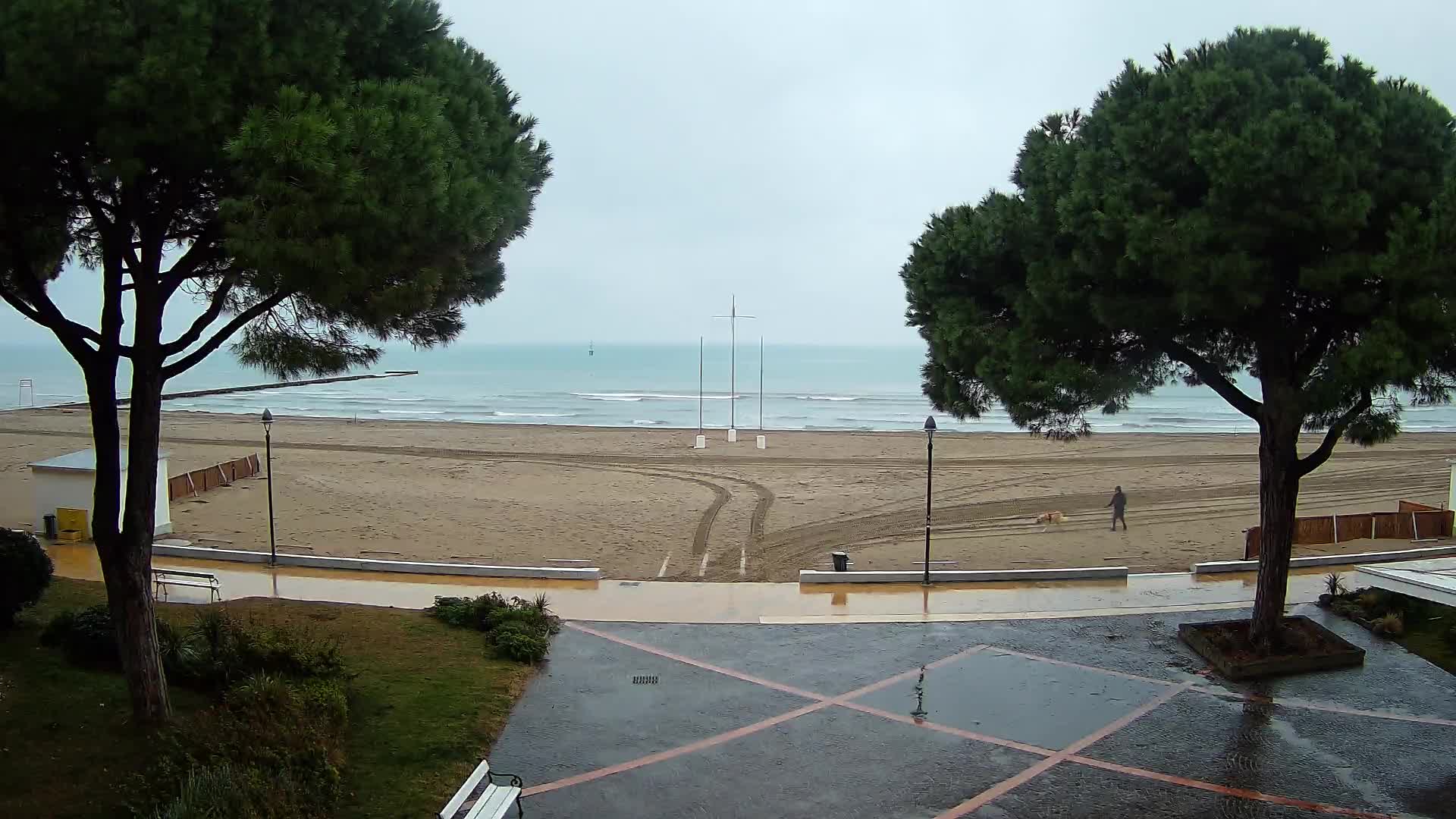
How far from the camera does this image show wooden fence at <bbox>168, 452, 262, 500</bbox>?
86.1 ft

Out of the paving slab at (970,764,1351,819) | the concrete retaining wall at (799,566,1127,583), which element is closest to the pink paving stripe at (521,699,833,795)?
the paving slab at (970,764,1351,819)

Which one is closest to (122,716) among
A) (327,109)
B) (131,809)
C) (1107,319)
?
(131,809)

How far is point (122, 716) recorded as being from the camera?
319 inches

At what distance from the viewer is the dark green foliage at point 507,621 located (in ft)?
37.1

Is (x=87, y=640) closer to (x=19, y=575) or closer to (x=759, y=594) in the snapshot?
(x=19, y=575)

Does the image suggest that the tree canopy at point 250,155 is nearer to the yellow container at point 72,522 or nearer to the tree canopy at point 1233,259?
the tree canopy at point 1233,259

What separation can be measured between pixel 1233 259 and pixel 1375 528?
14.6m

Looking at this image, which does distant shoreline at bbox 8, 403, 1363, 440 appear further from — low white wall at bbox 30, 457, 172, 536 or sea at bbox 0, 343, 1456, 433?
low white wall at bbox 30, 457, 172, 536

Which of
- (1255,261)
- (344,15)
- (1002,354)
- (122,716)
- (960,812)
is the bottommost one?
(960,812)

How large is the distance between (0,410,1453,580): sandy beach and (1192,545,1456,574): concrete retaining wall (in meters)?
1.35

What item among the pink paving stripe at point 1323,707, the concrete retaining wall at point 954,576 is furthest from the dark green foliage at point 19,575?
the pink paving stripe at point 1323,707

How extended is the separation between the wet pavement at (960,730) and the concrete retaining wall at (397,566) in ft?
10.3

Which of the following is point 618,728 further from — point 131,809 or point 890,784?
point 131,809

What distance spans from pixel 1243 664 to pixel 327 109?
1106 centimetres
